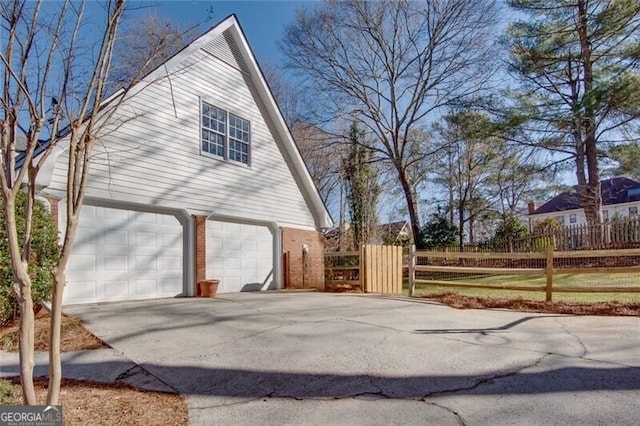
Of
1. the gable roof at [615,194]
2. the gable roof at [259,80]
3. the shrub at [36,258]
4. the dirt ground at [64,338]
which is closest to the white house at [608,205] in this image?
the gable roof at [615,194]

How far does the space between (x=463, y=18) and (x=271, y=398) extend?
2128 centimetres

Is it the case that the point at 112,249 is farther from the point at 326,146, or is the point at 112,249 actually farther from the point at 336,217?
the point at 336,217

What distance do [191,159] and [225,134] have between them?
1.55 meters

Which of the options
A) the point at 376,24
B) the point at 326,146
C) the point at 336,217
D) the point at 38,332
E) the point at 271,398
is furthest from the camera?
the point at 336,217

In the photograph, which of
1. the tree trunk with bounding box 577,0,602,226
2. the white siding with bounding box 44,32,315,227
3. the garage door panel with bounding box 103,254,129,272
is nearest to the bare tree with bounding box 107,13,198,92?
the white siding with bounding box 44,32,315,227

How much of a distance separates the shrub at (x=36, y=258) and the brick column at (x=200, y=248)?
11.8ft

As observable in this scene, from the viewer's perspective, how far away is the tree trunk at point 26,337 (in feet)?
8.06

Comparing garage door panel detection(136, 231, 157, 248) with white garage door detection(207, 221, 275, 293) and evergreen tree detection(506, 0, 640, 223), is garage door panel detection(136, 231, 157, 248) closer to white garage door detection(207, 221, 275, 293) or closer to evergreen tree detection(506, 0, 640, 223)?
white garage door detection(207, 221, 275, 293)

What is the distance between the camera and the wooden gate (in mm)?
12344

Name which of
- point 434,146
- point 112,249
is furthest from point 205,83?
point 434,146

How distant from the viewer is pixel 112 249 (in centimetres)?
917

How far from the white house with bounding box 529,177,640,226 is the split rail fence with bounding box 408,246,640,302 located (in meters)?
16.7

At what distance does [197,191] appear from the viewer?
1098 cm

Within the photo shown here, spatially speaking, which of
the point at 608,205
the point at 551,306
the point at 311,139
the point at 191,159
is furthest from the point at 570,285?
→ the point at 608,205
